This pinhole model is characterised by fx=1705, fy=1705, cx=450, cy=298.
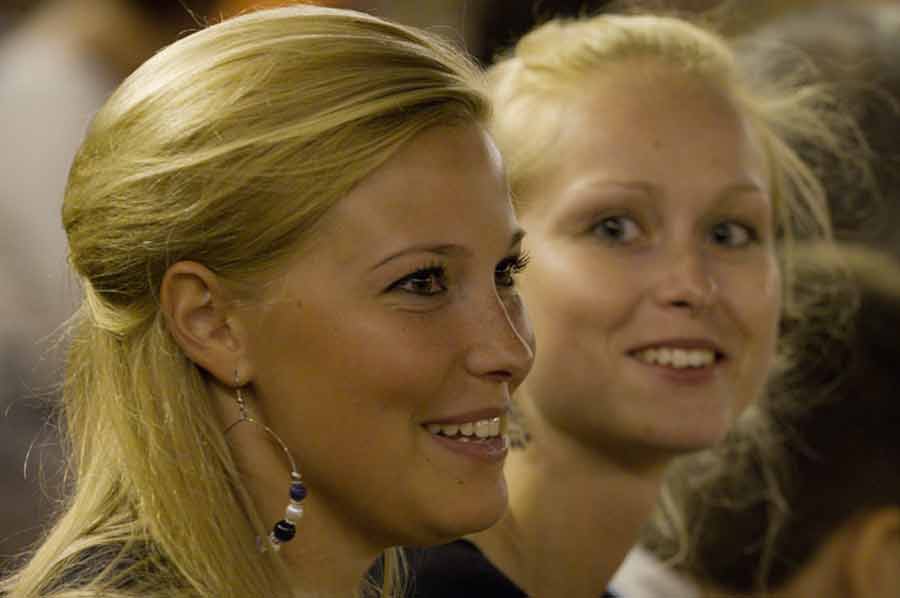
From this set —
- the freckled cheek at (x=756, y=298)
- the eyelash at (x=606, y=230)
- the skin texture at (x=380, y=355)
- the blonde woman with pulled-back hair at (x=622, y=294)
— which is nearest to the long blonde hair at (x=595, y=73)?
the blonde woman with pulled-back hair at (x=622, y=294)

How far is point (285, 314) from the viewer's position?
1.76m

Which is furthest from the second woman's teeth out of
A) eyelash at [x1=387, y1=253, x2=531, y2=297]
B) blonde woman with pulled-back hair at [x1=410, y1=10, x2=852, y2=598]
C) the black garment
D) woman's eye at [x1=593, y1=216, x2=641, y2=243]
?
woman's eye at [x1=593, y1=216, x2=641, y2=243]

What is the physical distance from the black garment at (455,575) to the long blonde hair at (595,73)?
56 cm

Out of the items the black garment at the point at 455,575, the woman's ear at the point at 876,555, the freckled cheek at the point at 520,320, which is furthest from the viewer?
the woman's ear at the point at 876,555

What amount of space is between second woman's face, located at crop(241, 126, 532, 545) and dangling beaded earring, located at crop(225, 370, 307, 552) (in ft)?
0.04

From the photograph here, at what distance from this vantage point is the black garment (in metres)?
2.20

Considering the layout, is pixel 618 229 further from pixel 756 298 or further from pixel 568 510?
pixel 568 510

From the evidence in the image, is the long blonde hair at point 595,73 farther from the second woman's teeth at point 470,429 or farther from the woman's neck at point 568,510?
the second woman's teeth at point 470,429

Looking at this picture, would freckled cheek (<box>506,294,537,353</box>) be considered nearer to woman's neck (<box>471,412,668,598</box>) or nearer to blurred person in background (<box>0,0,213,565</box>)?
woman's neck (<box>471,412,668,598</box>)

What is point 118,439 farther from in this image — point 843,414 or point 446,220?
point 843,414

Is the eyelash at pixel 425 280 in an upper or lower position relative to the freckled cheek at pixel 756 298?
upper

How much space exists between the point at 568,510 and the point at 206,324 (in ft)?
2.85

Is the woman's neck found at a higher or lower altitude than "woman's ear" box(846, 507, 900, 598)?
higher

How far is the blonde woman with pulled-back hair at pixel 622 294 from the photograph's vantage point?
2.44m
